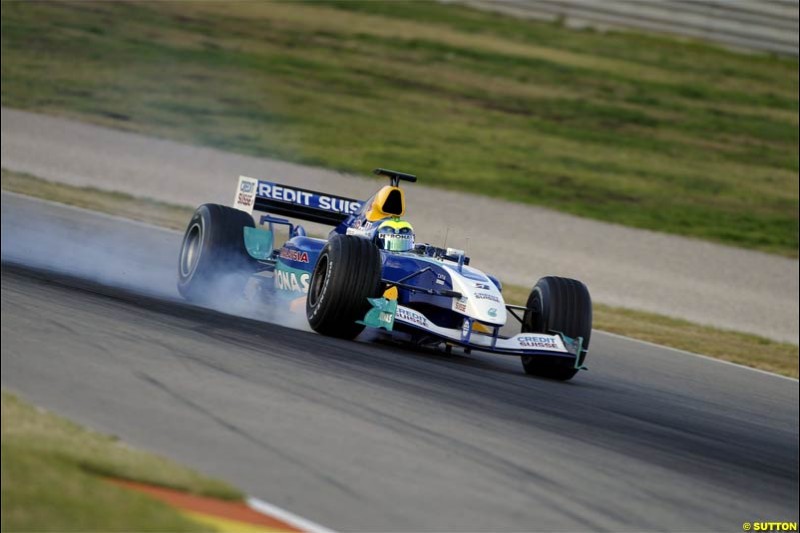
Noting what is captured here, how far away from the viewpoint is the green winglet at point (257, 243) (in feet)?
38.6

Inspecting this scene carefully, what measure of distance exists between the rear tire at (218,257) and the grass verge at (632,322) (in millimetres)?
4916

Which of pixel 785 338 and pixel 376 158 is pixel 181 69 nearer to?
pixel 376 158

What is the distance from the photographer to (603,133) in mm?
29328

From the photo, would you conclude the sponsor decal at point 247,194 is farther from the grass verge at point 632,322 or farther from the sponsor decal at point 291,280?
the grass verge at point 632,322

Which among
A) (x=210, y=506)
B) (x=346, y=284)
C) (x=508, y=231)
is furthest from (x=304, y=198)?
(x=508, y=231)

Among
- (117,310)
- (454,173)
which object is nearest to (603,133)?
(454,173)

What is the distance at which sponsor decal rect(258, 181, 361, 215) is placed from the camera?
12445 millimetres

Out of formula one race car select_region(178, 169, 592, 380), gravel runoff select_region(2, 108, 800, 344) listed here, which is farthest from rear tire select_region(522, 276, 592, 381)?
gravel runoff select_region(2, 108, 800, 344)

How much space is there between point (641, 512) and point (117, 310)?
4883mm

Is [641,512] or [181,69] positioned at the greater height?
[181,69]

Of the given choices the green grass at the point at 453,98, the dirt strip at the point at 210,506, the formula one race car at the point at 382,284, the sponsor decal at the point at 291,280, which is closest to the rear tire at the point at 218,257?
the formula one race car at the point at 382,284

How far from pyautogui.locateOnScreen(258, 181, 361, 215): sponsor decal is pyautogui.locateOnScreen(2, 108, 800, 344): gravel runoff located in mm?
5552

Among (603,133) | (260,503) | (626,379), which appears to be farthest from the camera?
(603,133)

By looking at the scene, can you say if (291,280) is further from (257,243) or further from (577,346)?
(577,346)
